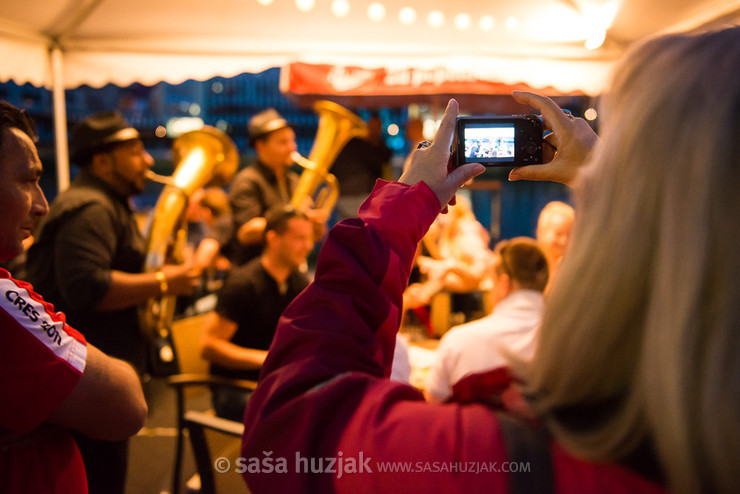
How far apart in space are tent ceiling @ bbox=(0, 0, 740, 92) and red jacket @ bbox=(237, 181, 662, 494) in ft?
9.07

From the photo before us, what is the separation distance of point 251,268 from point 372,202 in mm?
2132

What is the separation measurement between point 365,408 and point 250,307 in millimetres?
2194

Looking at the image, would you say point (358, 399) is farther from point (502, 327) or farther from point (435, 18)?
point (435, 18)

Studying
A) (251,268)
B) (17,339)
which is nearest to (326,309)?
(17,339)

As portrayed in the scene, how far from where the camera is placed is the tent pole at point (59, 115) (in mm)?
3176

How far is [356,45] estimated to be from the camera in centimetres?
334

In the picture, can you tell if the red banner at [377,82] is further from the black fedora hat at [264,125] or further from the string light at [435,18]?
the black fedora hat at [264,125]

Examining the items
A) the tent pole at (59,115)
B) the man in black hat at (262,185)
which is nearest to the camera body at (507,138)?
A: the man in black hat at (262,185)

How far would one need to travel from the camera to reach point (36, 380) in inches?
35.5

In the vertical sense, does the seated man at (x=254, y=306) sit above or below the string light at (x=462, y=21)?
below

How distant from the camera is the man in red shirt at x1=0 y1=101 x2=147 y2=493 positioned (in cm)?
89

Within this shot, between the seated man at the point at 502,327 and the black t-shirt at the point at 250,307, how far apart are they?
0.93 metres

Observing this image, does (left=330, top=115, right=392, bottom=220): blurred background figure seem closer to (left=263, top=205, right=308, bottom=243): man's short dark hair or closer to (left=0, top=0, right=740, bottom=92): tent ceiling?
(left=0, top=0, right=740, bottom=92): tent ceiling

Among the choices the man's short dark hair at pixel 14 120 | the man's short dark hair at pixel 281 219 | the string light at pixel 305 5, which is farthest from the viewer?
the string light at pixel 305 5
